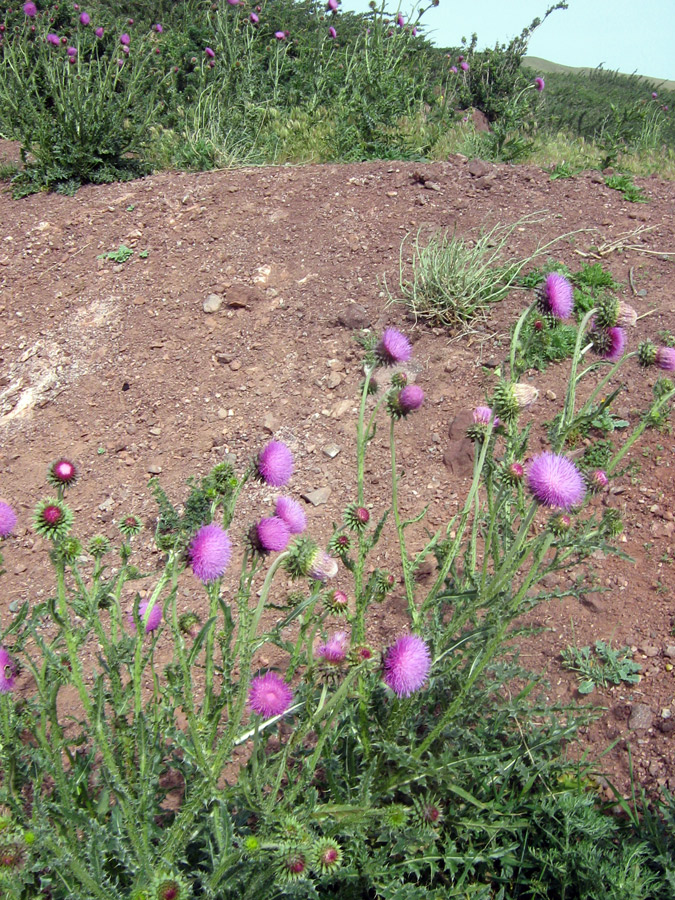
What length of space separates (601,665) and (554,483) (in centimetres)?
116

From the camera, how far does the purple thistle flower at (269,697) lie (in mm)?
1661

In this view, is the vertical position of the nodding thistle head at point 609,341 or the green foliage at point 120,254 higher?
the nodding thistle head at point 609,341

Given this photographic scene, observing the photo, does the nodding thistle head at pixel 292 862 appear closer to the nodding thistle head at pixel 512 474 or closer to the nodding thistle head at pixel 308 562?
the nodding thistle head at pixel 308 562

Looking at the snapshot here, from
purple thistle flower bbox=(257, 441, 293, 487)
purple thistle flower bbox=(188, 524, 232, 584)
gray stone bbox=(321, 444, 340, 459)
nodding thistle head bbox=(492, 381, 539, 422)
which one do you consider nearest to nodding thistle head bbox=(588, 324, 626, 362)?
nodding thistle head bbox=(492, 381, 539, 422)

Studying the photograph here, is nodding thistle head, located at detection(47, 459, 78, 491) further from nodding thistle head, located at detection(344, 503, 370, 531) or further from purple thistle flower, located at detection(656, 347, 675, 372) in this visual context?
purple thistle flower, located at detection(656, 347, 675, 372)

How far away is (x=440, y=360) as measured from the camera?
378 cm

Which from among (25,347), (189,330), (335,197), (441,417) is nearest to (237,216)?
(335,197)

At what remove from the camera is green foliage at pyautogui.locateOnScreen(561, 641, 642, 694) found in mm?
2445

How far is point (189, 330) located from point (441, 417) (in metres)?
1.56

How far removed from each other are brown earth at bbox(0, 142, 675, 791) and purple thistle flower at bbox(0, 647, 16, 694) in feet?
3.61

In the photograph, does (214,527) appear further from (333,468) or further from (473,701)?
(333,468)

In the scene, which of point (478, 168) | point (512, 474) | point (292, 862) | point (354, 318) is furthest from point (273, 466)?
point (478, 168)

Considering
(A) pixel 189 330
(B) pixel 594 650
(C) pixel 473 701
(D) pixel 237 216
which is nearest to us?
(C) pixel 473 701

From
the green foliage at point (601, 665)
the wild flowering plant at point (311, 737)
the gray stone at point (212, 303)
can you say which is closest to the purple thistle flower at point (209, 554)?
the wild flowering plant at point (311, 737)
